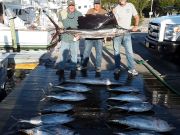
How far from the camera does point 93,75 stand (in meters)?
7.82

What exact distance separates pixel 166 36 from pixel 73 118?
317 inches

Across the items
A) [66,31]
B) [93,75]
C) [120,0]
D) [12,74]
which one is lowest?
[12,74]

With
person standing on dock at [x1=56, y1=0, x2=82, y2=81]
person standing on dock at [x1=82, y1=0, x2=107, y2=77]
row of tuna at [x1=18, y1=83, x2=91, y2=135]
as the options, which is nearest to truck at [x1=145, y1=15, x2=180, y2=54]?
person standing on dock at [x1=82, y1=0, x2=107, y2=77]

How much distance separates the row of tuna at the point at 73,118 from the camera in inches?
170

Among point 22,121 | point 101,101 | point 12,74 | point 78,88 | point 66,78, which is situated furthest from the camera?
point 12,74

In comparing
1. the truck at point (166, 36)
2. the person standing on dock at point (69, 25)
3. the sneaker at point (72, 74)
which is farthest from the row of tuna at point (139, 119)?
the truck at point (166, 36)

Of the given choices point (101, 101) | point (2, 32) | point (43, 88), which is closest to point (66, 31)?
point (43, 88)

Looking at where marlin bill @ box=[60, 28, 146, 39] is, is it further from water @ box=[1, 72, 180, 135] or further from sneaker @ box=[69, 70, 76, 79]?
water @ box=[1, 72, 180, 135]

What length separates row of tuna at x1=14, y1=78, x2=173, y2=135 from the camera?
4314 mm

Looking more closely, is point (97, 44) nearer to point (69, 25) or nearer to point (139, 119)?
point (69, 25)

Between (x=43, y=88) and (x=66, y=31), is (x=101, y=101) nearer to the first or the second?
(x=43, y=88)

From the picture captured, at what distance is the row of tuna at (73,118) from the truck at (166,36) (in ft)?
17.8

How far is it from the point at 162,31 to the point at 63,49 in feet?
16.4

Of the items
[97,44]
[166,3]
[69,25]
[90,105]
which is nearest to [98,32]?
[97,44]
